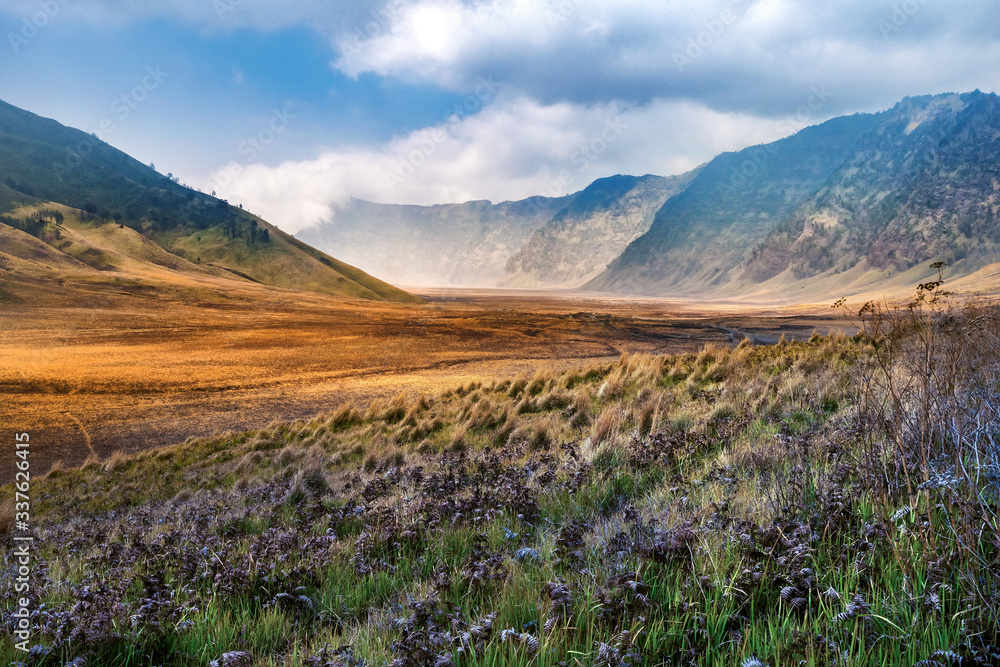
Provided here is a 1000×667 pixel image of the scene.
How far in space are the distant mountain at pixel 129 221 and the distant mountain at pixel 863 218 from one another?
107479 millimetres

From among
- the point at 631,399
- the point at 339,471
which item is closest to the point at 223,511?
the point at 339,471

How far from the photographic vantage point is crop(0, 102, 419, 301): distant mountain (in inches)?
3342

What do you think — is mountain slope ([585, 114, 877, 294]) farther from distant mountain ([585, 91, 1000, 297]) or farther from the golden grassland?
the golden grassland

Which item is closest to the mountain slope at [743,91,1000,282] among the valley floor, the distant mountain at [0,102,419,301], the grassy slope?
the valley floor

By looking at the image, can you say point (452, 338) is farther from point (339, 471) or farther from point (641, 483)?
point (641, 483)

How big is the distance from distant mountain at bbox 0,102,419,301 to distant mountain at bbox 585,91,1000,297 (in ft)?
353

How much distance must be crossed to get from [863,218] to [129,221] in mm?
179688

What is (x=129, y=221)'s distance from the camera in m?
107

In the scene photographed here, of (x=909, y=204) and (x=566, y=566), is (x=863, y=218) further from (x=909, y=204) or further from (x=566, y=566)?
(x=566, y=566)

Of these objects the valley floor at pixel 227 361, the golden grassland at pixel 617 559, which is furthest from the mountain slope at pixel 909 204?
the golden grassland at pixel 617 559

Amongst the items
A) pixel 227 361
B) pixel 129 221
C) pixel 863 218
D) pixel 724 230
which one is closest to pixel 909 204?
pixel 863 218

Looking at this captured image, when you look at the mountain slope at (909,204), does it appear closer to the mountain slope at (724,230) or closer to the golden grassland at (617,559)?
the mountain slope at (724,230)

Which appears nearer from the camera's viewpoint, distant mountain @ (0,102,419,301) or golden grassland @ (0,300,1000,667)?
golden grassland @ (0,300,1000,667)

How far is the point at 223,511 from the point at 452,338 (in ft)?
111
